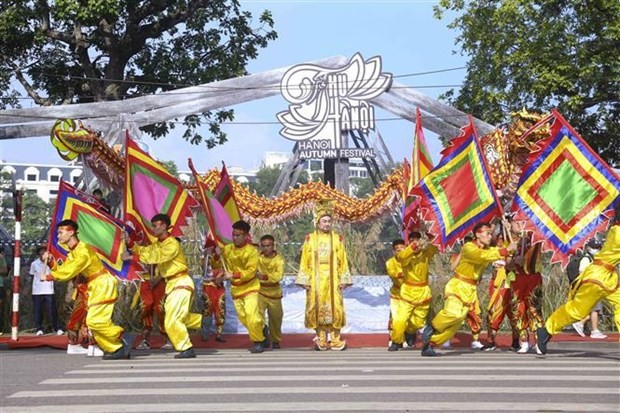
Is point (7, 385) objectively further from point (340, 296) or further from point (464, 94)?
point (464, 94)

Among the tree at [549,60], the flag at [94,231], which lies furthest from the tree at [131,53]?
the flag at [94,231]

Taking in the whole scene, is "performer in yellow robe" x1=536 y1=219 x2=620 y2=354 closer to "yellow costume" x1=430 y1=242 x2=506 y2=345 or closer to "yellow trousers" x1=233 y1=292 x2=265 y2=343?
"yellow costume" x1=430 y1=242 x2=506 y2=345

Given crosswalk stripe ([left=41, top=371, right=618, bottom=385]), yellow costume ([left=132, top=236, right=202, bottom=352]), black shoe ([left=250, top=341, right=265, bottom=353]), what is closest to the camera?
crosswalk stripe ([left=41, top=371, right=618, bottom=385])

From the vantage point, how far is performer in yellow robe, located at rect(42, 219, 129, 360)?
11594mm

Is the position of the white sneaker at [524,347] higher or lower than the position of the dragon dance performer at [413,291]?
lower

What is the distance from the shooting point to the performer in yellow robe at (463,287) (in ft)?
38.1

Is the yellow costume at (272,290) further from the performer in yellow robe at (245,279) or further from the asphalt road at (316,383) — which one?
the asphalt road at (316,383)

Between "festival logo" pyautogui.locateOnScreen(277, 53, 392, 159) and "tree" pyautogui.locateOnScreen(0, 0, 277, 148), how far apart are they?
21.1 feet

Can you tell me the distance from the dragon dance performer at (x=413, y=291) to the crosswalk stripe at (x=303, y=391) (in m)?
3.84

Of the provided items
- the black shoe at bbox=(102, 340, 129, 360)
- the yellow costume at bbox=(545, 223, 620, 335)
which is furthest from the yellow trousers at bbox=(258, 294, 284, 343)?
the yellow costume at bbox=(545, 223, 620, 335)

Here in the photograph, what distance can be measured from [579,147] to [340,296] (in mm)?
3533

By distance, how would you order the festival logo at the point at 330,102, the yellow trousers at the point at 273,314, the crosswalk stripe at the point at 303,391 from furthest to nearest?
the festival logo at the point at 330,102
the yellow trousers at the point at 273,314
the crosswalk stripe at the point at 303,391

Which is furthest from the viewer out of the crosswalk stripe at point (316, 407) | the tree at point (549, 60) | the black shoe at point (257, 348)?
the tree at point (549, 60)

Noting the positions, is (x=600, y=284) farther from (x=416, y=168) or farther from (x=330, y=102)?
(x=330, y=102)
